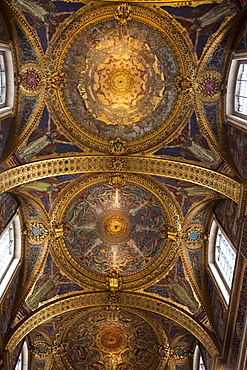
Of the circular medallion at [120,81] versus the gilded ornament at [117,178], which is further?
the gilded ornament at [117,178]

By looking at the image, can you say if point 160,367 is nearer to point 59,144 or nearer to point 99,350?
point 99,350

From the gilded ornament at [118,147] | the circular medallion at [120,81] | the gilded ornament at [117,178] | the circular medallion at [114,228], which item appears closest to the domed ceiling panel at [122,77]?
the circular medallion at [120,81]

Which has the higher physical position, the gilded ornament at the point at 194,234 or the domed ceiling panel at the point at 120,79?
the domed ceiling panel at the point at 120,79

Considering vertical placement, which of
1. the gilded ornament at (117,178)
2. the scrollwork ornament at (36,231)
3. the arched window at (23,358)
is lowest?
the arched window at (23,358)

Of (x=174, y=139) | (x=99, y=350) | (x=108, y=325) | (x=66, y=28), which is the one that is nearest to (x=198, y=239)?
(x=174, y=139)

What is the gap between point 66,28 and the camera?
1395cm

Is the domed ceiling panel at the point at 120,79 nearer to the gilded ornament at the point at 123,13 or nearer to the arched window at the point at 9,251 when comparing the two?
the gilded ornament at the point at 123,13

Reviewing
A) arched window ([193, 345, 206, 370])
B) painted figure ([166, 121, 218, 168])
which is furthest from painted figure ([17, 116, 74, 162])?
arched window ([193, 345, 206, 370])

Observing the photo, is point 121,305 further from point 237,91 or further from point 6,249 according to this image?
point 237,91

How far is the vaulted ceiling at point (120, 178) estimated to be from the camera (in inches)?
545

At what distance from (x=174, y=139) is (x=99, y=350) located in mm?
11170

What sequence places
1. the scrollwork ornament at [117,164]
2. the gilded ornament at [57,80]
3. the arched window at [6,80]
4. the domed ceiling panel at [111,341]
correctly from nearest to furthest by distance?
the arched window at [6,80] → the gilded ornament at [57,80] → the scrollwork ornament at [117,164] → the domed ceiling panel at [111,341]

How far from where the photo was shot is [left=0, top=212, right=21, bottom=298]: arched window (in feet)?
50.9

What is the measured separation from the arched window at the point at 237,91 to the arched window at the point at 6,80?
7.56 metres
